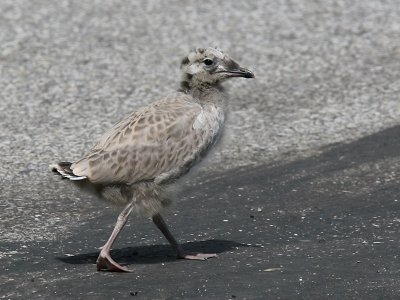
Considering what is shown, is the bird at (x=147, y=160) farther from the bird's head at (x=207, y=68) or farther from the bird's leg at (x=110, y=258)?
the bird's head at (x=207, y=68)

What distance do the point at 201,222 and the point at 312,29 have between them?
7124mm

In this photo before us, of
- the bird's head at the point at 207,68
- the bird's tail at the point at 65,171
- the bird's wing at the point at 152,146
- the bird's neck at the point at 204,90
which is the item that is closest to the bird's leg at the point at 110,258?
the bird's wing at the point at 152,146

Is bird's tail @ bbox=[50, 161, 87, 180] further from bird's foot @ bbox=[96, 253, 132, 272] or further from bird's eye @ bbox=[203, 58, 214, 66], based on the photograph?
bird's eye @ bbox=[203, 58, 214, 66]

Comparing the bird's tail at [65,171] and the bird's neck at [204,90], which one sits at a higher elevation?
the bird's neck at [204,90]

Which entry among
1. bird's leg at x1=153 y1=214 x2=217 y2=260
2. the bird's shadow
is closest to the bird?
bird's leg at x1=153 y1=214 x2=217 y2=260

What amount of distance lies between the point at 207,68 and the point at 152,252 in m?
1.52

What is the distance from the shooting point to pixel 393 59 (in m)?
14.4

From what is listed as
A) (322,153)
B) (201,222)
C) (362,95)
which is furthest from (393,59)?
(201,222)

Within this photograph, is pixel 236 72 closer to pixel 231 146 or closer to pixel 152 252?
pixel 152 252

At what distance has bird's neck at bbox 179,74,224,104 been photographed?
850 centimetres

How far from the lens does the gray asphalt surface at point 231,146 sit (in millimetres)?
7844

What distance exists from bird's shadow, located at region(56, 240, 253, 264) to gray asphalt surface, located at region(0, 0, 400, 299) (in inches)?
1.0

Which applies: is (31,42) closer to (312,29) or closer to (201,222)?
(312,29)

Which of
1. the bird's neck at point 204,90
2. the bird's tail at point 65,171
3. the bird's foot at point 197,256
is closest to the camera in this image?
the bird's tail at point 65,171
